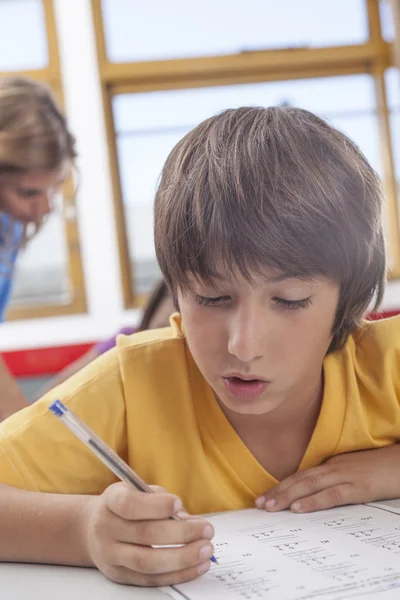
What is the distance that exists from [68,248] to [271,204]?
10.7 ft

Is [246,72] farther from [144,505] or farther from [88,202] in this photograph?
[144,505]

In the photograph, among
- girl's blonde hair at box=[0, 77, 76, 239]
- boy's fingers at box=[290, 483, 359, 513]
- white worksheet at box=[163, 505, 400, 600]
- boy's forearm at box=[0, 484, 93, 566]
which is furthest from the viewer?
girl's blonde hair at box=[0, 77, 76, 239]

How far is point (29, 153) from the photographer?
69.1 inches

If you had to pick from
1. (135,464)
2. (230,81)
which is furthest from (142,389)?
(230,81)

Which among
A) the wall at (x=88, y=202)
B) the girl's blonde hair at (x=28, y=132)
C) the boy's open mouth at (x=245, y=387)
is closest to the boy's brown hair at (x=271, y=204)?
the boy's open mouth at (x=245, y=387)

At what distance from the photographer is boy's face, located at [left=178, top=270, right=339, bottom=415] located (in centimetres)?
69

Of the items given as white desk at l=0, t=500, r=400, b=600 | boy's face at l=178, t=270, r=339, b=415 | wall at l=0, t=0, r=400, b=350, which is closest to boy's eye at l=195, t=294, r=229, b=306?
boy's face at l=178, t=270, r=339, b=415

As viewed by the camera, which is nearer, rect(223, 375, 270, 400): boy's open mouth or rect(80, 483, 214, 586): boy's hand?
rect(80, 483, 214, 586): boy's hand

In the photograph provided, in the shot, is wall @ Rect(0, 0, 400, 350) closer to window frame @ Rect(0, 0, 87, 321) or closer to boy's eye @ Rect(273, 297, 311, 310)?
window frame @ Rect(0, 0, 87, 321)

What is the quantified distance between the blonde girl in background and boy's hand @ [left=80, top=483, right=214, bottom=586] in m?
1.31

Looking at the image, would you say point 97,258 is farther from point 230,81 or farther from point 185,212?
point 185,212

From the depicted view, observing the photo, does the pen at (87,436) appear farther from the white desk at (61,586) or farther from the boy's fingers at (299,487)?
the boy's fingers at (299,487)

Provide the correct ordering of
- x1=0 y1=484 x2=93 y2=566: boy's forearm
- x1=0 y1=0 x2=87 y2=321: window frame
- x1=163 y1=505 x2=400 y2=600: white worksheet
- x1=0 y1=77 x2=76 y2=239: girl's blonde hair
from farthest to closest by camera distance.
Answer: x1=0 y1=0 x2=87 y2=321: window frame → x1=0 y1=77 x2=76 y2=239: girl's blonde hair → x1=0 y1=484 x2=93 y2=566: boy's forearm → x1=163 y1=505 x2=400 y2=600: white worksheet

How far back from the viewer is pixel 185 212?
754 mm
